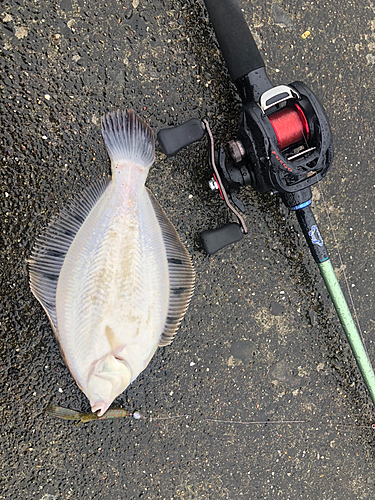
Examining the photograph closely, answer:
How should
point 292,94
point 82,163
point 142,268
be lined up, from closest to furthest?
point 292,94
point 142,268
point 82,163

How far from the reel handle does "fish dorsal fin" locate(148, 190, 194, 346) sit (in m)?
0.69

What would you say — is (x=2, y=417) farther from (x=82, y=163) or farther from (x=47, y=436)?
(x=82, y=163)

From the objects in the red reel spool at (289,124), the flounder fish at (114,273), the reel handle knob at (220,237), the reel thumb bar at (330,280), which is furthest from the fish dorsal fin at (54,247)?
the reel thumb bar at (330,280)

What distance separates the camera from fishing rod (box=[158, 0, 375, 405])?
127cm

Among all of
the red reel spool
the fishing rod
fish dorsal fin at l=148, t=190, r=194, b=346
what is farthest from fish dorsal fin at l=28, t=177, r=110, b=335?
the red reel spool

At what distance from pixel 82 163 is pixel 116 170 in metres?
0.24

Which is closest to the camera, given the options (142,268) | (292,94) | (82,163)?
(292,94)

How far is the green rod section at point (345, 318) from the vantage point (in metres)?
1.54

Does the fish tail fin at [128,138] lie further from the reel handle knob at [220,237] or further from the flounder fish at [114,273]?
the reel handle knob at [220,237]

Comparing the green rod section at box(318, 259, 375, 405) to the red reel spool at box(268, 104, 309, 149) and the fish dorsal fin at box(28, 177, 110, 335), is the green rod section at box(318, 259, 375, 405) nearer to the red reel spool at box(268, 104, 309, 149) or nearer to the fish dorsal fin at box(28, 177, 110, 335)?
the red reel spool at box(268, 104, 309, 149)

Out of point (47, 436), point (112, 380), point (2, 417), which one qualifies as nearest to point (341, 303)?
point (112, 380)

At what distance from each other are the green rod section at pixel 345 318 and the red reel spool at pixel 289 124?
607 mm

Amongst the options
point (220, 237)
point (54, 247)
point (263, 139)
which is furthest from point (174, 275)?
point (263, 139)

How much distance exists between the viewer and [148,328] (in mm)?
1414
